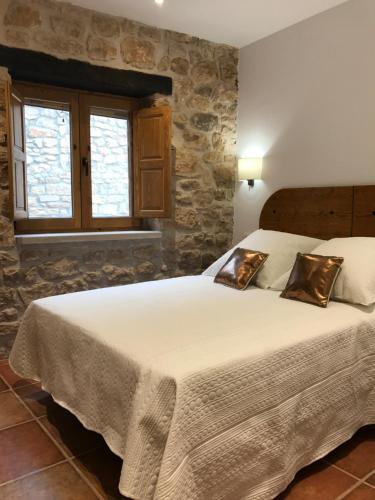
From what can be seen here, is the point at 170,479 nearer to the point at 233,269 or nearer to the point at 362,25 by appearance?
the point at 233,269

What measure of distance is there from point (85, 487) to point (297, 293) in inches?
→ 57.7

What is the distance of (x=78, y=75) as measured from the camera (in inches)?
122

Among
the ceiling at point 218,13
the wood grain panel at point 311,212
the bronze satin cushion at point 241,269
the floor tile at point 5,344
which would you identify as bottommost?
the floor tile at point 5,344

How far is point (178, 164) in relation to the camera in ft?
12.0

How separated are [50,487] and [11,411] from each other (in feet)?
2.48

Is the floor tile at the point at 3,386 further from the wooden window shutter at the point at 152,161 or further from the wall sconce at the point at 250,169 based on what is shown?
the wall sconce at the point at 250,169

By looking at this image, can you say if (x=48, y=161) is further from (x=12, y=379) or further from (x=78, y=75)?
(x=12, y=379)

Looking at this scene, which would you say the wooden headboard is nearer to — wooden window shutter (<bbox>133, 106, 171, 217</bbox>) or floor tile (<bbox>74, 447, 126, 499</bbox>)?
wooden window shutter (<bbox>133, 106, 171, 217</bbox>)

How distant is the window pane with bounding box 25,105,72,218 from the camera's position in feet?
10.7

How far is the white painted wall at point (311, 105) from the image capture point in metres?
2.93

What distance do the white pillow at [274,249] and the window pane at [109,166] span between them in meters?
1.14

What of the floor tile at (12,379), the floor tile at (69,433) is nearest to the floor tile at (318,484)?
the floor tile at (69,433)

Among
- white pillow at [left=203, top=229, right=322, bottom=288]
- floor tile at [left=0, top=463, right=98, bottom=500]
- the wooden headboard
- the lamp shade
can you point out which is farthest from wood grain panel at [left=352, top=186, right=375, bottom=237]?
floor tile at [left=0, top=463, right=98, bottom=500]

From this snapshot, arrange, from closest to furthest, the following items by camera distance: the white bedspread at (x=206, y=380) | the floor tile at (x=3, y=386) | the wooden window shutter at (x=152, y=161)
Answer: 1. the white bedspread at (x=206, y=380)
2. the floor tile at (x=3, y=386)
3. the wooden window shutter at (x=152, y=161)
